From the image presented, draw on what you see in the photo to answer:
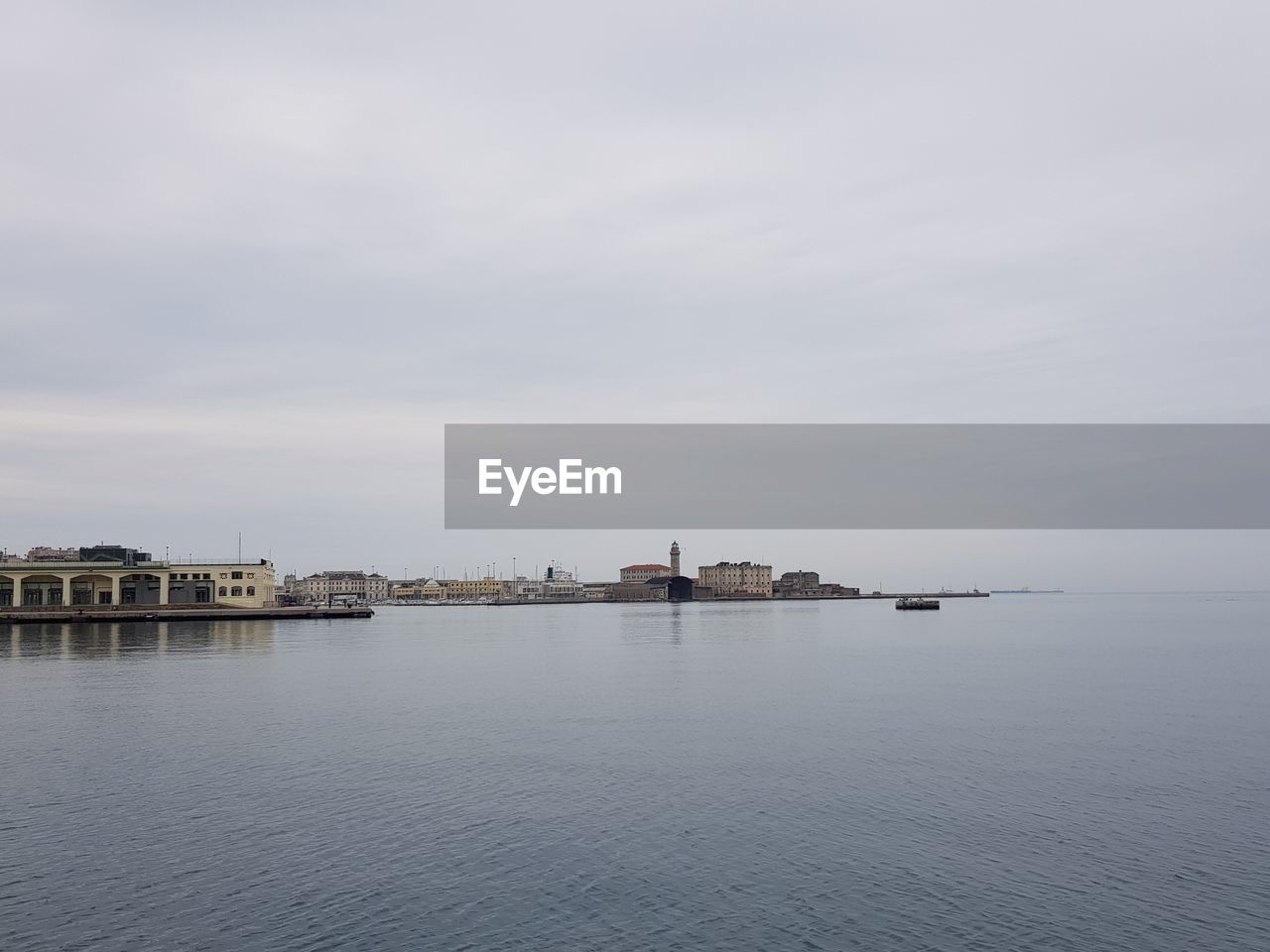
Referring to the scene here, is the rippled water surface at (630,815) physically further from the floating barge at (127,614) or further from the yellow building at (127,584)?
the yellow building at (127,584)

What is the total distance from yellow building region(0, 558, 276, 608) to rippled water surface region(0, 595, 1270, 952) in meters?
93.6

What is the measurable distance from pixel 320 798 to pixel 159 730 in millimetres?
16637

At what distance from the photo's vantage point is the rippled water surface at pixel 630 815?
67.9ft

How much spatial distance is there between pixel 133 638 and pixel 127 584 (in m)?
51.2

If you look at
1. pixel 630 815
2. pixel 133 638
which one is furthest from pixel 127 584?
pixel 630 815

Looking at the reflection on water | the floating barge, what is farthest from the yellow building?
the reflection on water

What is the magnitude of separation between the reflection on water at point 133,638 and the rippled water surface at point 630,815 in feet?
83.3

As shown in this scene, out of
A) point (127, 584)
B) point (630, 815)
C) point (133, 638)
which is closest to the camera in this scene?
point (630, 815)

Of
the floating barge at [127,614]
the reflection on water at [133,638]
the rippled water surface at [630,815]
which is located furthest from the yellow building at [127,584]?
the rippled water surface at [630,815]

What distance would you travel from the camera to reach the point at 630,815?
29.3 meters

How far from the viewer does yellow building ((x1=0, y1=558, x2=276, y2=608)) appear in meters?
144

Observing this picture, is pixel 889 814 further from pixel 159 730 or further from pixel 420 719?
pixel 159 730

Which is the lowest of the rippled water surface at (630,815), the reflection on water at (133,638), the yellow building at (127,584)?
the reflection on water at (133,638)

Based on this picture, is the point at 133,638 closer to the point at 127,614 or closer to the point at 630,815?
the point at 127,614
